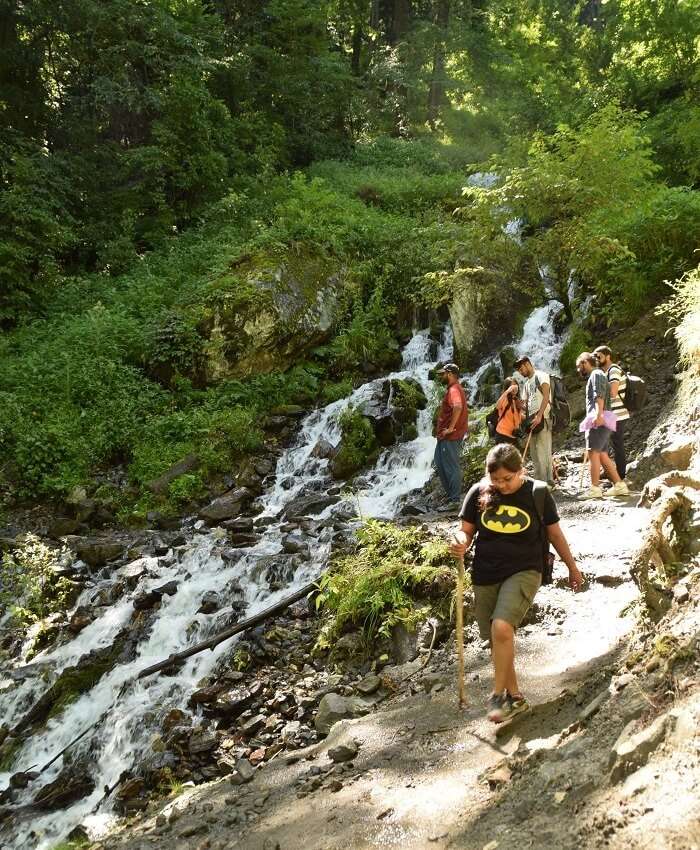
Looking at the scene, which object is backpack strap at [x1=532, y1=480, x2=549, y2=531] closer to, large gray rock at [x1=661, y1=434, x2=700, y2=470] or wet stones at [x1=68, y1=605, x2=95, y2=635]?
large gray rock at [x1=661, y1=434, x2=700, y2=470]

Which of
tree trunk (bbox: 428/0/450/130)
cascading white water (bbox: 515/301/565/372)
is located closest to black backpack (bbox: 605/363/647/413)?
cascading white water (bbox: 515/301/565/372)

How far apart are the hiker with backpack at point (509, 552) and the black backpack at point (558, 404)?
4.39 metres

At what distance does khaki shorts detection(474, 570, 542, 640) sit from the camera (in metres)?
4.01

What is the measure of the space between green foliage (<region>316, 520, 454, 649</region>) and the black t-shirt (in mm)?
2476

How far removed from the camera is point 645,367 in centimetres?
1071

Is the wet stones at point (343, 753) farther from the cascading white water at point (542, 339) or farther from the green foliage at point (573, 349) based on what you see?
the cascading white water at point (542, 339)

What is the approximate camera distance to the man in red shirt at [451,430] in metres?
8.78

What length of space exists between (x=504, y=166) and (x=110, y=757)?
12.9 meters

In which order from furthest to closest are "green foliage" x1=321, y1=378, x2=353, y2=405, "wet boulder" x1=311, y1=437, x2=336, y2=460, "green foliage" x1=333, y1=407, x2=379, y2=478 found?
"green foliage" x1=321, y1=378, x2=353, y2=405 → "wet boulder" x1=311, y1=437, x2=336, y2=460 → "green foliage" x1=333, y1=407, x2=379, y2=478

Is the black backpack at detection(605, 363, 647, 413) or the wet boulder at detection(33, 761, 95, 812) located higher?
the black backpack at detection(605, 363, 647, 413)

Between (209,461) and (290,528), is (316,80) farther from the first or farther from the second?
(290,528)

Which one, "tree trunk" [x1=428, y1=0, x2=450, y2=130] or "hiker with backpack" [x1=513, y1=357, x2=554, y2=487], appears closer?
"hiker with backpack" [x1=513, y1=357, x2=554, y2=487]

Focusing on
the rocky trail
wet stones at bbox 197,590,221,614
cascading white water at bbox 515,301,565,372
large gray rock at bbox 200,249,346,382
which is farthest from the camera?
large gray rock at bbox 200,249,346,382

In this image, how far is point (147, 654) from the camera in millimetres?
7898
